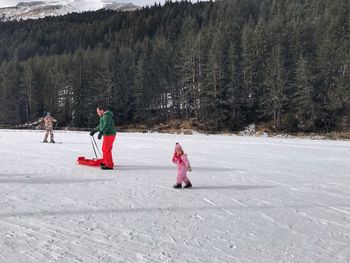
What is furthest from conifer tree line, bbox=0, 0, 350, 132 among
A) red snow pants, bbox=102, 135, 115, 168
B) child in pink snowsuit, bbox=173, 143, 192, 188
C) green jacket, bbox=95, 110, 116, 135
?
child in pink snowsuit, bbox=173, 143, 192, 188

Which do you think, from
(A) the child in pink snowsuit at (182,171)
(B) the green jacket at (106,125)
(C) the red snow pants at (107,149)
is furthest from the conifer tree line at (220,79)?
(A) the child in pink snowsuit at (182,171)

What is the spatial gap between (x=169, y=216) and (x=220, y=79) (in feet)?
154

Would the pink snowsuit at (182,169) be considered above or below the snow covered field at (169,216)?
above

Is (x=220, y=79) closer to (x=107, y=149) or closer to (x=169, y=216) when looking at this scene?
(x=107, y=149)

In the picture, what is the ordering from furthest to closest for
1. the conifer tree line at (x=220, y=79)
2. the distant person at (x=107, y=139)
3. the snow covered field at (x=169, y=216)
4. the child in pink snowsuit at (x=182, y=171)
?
1. the conifer tree line at (x=220, y=79)
2. the distant person at (x=107, y=139)
3. the child in pink snowsuit at (x=182, y=171)
4. the snow covered field at (x=169, y=216)

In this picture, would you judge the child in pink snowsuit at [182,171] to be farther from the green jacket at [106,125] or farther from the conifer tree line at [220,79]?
the conifer tree line at [220,79]

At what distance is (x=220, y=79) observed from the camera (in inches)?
2052

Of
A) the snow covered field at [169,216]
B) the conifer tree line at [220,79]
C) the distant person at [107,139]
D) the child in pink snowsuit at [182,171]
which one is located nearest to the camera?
the snow covered field at [169,216]

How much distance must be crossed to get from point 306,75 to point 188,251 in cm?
4521

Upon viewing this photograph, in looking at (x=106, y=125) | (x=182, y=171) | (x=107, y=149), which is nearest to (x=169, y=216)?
(x=182, y=171)

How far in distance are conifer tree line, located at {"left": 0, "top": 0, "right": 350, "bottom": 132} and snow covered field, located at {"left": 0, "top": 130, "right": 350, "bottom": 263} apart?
38.2 metres

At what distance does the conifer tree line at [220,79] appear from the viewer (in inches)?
1895

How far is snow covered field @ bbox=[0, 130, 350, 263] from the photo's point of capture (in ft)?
16.0

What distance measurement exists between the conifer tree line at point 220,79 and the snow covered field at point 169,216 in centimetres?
3823
